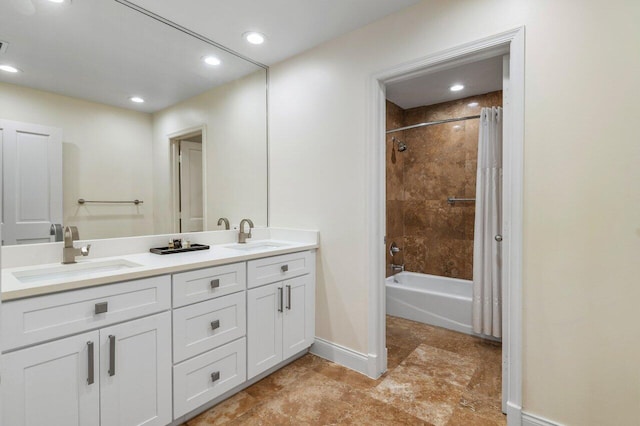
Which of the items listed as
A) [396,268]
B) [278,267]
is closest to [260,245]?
[278,267]

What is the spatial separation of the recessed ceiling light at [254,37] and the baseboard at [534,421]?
282cm

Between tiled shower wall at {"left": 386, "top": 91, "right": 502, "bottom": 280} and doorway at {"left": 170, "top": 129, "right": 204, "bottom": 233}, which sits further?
tiled shower wall at {"left": 386, "top": 91, "right": 502, "bottom": 280}

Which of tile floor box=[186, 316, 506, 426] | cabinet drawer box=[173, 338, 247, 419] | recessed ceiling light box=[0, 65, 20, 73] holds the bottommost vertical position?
tile floor box=[186, 316, 506, 426]

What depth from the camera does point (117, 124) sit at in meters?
2.03

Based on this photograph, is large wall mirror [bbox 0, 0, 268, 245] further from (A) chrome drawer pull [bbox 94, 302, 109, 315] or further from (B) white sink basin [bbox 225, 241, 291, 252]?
(A) chrome drawer pull [bbox 94, 302, 109, 315]

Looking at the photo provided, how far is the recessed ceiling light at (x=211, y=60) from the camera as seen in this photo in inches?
96.6

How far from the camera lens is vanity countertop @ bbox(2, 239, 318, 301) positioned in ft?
4.12

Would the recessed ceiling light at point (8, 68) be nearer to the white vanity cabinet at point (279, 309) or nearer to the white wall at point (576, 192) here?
the white vanity cabinet at point (279, 309)

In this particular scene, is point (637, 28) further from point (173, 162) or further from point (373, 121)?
point (173, 162)

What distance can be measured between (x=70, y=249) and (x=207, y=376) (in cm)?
101

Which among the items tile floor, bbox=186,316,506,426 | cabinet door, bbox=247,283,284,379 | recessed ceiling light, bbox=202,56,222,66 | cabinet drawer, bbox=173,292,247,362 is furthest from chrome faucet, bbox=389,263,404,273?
recessed ceiling light, bbox=202,56,222,66

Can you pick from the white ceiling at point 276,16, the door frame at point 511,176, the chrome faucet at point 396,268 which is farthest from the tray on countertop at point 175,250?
the chrome faucet at point 396,268

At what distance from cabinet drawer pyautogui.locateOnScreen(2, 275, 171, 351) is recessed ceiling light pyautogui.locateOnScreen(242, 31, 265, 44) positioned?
176 cm

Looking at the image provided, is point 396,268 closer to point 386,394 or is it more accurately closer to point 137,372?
point 386,394
